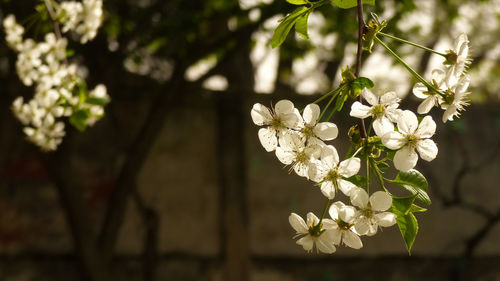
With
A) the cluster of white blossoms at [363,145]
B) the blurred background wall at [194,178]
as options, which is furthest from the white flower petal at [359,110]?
the blurred background wall at [194,178]

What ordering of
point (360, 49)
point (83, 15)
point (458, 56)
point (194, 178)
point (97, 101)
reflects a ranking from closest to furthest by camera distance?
point (360, 49) → point (458, 56) → point (97, 101) → point (83, 15) → point (194, 178)

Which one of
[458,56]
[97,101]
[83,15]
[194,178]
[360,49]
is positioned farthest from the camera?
[194,178]

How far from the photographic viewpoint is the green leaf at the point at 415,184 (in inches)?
27.4

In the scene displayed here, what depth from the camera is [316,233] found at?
0.79 meters

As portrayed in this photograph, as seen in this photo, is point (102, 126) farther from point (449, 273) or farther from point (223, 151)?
point (449, 273)

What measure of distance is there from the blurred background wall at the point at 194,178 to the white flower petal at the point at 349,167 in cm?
149

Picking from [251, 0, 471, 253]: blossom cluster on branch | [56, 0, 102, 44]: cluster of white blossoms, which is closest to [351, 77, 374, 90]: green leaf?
[251, 0, 471, 253]: blossom cluster on branch

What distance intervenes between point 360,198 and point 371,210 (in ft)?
0.07

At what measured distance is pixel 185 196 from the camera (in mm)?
2811

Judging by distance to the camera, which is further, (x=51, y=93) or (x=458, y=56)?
(x=51, y=93)

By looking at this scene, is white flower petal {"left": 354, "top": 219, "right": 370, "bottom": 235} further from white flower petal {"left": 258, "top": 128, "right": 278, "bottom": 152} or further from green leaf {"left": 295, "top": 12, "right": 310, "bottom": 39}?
green leaf {"left": 295, "top": 12, "right": 310, "bottom": 39}

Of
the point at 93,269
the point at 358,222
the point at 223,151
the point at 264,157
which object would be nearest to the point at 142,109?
the point at 223,151

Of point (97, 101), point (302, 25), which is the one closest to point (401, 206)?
point (302, 25)

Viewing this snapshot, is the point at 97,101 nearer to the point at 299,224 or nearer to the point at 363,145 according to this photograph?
the point at 299,224
